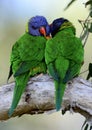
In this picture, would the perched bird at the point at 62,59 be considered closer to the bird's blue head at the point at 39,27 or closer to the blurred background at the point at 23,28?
the bird's blue head at the point at 39,27

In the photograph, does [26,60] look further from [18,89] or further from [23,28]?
[23,28]

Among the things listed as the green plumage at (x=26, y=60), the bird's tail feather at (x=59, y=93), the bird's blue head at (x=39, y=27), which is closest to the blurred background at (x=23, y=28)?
the bird's blue head at (x=39, y=27)

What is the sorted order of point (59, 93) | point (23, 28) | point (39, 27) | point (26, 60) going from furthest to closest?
1. point (23, 28)
2. point (39, 27)
3. point (26, 60)
4. point (59, 93)

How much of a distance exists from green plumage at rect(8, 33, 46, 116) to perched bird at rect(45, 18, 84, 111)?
4 centimetres

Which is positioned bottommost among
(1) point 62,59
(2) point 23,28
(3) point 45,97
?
(2) point 23,28

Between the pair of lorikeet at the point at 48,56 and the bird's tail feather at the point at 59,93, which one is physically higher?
the pair of lorikeet at the point at 48,56

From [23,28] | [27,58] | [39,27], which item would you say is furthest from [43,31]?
[23,28]

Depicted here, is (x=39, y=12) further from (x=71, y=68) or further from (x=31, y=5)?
(x=71, y=68)

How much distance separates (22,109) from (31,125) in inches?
52.1

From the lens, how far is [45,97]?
1442 millimetres

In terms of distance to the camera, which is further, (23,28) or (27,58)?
(23,28)

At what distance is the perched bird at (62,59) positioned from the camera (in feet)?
Result: 4.55

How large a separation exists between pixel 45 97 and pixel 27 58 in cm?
15

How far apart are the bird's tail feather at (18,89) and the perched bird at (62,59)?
0.09 meters
